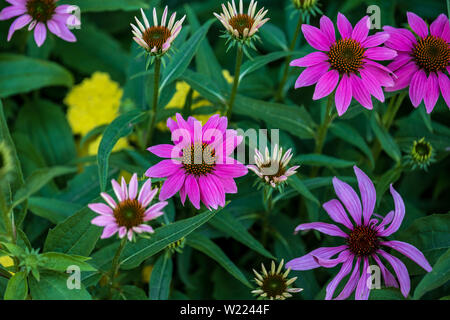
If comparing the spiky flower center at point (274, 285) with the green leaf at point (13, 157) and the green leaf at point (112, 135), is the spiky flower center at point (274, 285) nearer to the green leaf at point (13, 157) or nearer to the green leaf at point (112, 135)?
the green leaf at point (112, 135)

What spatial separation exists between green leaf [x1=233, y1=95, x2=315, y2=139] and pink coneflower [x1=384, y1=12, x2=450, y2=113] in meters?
0.20

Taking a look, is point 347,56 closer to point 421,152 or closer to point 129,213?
point 421,152

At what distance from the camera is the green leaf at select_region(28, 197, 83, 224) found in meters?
0.96

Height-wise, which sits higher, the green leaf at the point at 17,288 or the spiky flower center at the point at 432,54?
the spiky flower center at the point at 432,54

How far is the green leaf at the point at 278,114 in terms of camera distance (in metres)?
0.99

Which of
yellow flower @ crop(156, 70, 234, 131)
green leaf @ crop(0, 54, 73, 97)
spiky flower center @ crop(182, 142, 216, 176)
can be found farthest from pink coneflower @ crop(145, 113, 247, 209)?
green leaf @ crop(0, 54, 73, 97)

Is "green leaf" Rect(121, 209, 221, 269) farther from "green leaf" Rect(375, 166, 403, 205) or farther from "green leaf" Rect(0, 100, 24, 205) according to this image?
"green leaf" Rect(375, 166, 403, 205)

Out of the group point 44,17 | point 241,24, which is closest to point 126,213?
point 241,24

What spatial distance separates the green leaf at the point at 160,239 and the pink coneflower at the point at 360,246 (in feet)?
0.49

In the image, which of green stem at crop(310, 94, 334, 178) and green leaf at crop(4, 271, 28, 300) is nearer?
green leaf at crop(4, 271, 28, 300)

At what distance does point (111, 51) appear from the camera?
1.51 metres

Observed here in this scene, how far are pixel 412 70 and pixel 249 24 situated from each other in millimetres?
281

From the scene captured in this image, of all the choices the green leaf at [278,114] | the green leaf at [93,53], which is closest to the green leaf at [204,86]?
the green leaf at [278,114]
